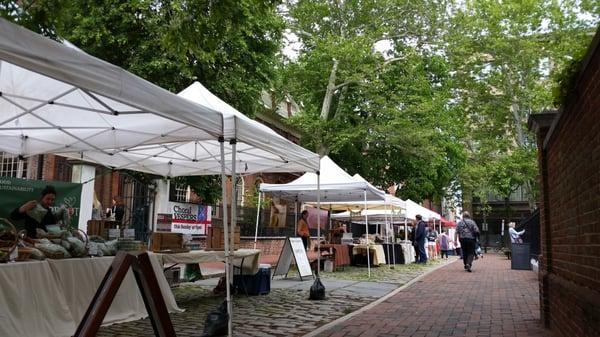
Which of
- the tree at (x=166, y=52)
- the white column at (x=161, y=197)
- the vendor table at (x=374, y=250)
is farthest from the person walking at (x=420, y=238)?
the white column at (x=161, y=197)

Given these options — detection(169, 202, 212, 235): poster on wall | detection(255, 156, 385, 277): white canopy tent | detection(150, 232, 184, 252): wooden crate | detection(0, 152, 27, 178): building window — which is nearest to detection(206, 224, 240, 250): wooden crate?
detection(150, 232, 184, 252): wooden crate

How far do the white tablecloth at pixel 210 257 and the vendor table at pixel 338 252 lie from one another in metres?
6.76

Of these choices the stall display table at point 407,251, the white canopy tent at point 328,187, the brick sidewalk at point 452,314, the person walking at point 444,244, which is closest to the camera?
the brick sidewalk at point 452,314

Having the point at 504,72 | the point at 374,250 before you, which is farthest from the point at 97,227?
the point at 504,72

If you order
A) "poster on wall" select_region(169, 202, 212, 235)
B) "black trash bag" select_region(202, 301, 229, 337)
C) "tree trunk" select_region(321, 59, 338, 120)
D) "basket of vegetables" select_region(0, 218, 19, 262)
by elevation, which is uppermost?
"tree trunk" select_region(321, 59, 338, 120)

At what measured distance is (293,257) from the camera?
43.0 feet

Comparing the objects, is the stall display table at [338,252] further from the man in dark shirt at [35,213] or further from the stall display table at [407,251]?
the man in dark shirt at [35,213]

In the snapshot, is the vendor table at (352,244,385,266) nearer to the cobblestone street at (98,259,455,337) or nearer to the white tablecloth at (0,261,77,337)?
the cobblestone street at (98,259,455,337)

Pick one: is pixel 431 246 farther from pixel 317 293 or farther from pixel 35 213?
pixel 35 213

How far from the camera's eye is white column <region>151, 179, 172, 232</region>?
59.4 feet

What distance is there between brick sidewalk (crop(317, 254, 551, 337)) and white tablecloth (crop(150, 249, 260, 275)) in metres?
2.33

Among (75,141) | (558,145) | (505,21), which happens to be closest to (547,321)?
(558,145)

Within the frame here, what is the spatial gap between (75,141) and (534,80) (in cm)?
2859

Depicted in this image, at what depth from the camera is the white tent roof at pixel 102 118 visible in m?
4.47
